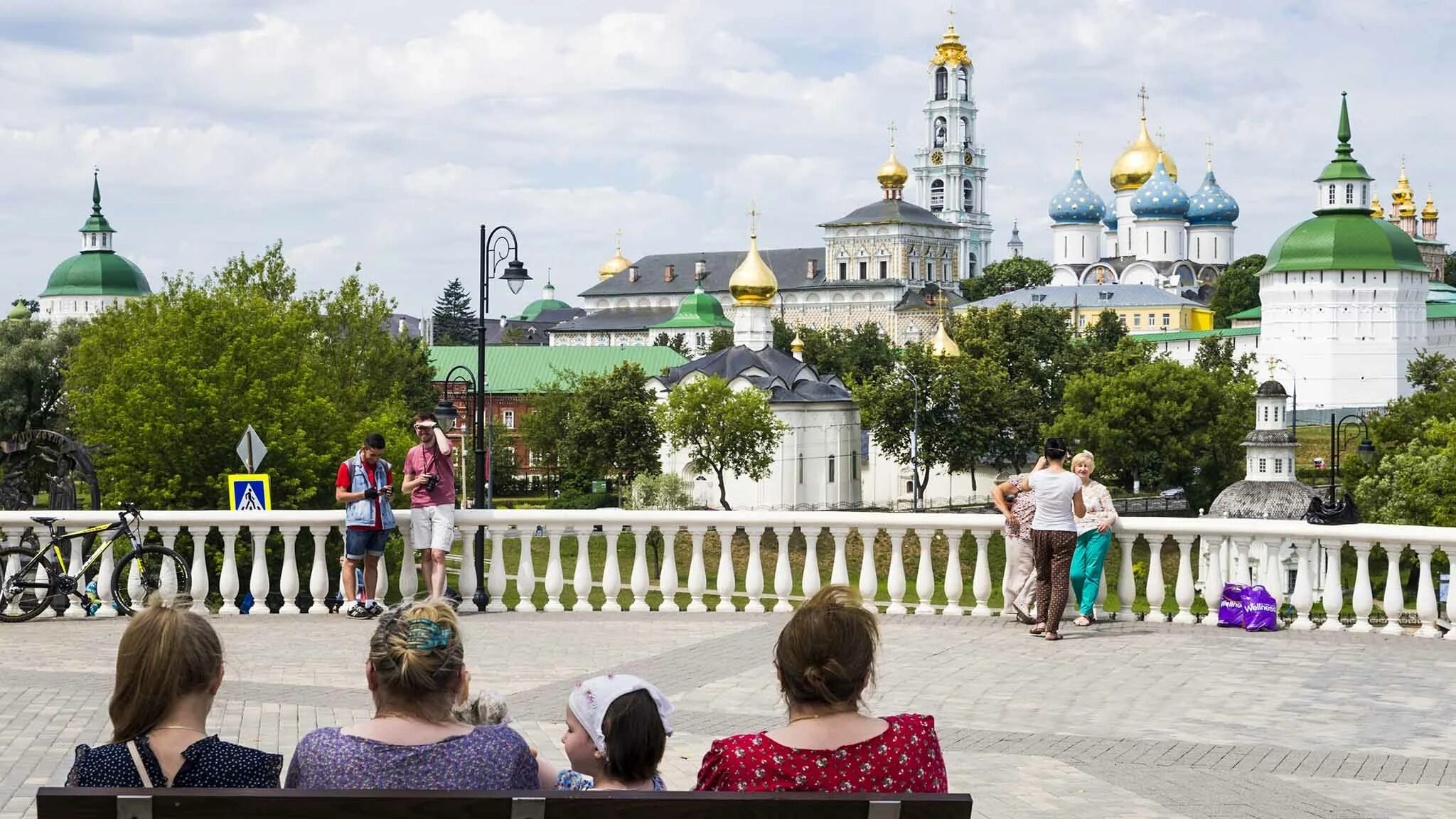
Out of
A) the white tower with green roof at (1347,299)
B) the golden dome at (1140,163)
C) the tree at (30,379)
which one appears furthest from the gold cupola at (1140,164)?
the tree at (30,379)

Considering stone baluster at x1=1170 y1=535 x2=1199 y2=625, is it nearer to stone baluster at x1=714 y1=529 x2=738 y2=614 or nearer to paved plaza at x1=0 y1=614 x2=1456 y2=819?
paved plaza at x1=0 y1=614 x2=1456 y2=819

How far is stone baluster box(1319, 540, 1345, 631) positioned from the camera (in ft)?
49.1

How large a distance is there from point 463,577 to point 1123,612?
5.64 m

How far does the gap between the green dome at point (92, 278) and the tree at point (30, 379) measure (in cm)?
8319

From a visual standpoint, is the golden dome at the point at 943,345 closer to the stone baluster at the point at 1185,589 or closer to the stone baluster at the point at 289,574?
the stone baluster at the point at 1185,589

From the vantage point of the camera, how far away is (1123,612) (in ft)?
51.5

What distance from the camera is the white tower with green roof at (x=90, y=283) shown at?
161 meters

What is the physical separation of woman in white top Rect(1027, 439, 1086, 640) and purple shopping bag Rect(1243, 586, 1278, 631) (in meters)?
1.56

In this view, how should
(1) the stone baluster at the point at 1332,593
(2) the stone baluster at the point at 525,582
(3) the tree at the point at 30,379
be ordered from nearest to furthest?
(1) the stone baluster at the point at 1332,593 < (2) the stone baluster at the point at 525,582 < (3) the tree at the point at 30,379

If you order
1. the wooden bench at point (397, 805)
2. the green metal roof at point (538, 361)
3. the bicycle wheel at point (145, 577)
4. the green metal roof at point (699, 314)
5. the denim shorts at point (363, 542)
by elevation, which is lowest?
the bicycle wheel at point (145, 577)

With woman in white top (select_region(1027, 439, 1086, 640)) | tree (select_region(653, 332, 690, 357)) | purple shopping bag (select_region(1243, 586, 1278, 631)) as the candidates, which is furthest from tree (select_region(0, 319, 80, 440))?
tree (select_region(653, 332, 690, 357))

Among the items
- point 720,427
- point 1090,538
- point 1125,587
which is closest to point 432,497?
point 1090,538

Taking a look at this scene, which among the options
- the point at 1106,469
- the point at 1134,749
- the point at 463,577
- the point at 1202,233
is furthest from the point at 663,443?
the point at 1202,233

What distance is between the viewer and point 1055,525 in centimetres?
1472
